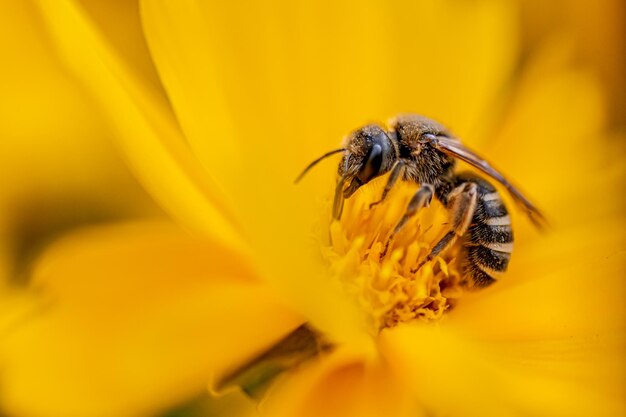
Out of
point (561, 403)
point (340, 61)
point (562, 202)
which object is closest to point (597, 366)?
point (561, 403)

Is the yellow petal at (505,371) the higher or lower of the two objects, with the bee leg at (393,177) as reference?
lower

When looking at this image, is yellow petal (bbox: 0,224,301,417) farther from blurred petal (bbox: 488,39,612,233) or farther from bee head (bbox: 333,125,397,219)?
blurred petal (bbox: 488,39,612,233)

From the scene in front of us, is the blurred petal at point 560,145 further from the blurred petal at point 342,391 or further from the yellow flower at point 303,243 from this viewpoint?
the blurred petal at point 342,391

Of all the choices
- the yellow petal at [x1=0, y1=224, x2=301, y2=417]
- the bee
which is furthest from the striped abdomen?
the yellow petal at [x1=0, y1=224, x2=301, y2=417]

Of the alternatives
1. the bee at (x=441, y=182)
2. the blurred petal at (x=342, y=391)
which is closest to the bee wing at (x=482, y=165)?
the bee at (x=441, y=182)

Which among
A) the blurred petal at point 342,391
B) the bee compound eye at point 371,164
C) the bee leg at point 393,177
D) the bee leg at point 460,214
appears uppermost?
the bee compound eye at point 371,164

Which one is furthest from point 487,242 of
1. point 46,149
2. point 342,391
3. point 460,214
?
point 46,149

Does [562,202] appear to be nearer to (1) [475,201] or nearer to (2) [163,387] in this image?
(1) [475,201]
